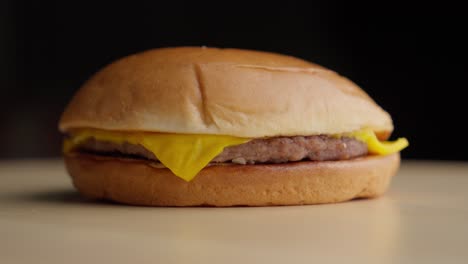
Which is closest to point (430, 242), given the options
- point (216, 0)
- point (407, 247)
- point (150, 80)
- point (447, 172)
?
point (407, 247)

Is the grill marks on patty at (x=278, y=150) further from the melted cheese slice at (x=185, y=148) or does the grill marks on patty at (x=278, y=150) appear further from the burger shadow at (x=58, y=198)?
the burger shadow at (x=58, y=198)

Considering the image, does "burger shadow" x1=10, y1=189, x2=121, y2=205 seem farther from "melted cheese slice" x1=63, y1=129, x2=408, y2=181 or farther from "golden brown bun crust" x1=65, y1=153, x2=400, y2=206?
"melted cheese slice" x1=63, y1=129, x2=408, y2=181

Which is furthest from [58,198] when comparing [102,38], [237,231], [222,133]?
[102,38]

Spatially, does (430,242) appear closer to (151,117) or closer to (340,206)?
(340,206)

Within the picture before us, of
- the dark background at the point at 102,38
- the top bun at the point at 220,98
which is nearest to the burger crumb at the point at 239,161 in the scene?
the top bun at the point at 220,98

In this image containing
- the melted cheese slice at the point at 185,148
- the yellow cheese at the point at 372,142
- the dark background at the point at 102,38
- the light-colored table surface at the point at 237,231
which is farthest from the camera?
the dark background at the point at 102,38

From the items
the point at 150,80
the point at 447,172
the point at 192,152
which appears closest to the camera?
the point at 192,152

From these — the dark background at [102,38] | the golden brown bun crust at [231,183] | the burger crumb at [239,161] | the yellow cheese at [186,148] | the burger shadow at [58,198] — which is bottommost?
the dark background at [102,38]

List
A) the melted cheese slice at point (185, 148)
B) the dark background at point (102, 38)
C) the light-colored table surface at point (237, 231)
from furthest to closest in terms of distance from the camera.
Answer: the dark background at point (102, 38) → the melted cheese slice at point (185, 148) → the light-colored table surface at point (237, 231)
